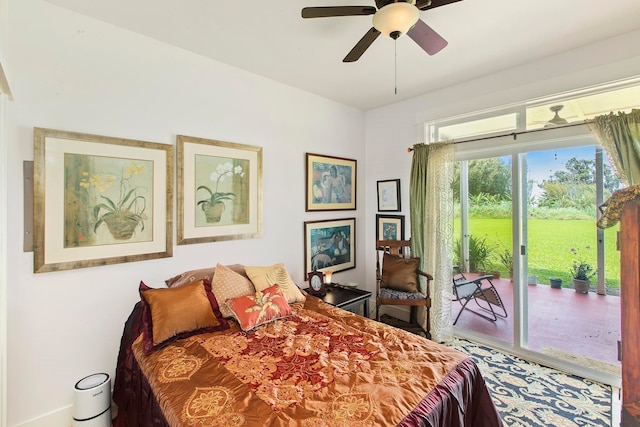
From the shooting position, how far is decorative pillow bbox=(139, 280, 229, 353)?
6.05 feet

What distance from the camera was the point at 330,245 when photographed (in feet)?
Answer: 12.2

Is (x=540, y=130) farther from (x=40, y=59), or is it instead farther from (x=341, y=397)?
(x=40, y=59)

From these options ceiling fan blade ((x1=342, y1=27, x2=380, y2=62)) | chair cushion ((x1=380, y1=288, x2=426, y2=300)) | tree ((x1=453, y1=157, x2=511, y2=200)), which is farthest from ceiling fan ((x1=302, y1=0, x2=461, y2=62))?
chair cushion ((x1=380, y1=288, x2=426, y2=300))

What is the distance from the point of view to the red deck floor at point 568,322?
254 centimetres

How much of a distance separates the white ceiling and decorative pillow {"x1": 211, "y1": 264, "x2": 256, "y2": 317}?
190 centimetres

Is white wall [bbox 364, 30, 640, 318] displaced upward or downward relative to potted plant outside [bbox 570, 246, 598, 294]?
upward

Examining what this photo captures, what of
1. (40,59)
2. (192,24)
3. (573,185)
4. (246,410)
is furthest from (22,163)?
(573,185)

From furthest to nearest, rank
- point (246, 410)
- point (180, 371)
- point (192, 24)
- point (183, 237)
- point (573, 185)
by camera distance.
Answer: point (573, 185) → point (183, 237) → point (192, 24) → point (180, 371) → point (246, 410)

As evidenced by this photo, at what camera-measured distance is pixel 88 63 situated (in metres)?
2.04

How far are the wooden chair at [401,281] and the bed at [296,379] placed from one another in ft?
3.73

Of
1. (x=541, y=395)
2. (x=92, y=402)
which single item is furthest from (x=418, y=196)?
(x=92, y=402)

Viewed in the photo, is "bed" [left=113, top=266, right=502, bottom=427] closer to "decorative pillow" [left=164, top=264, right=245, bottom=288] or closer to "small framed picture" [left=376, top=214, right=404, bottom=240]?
"decorative pillow" [left=164, top=264, right=245, bottom=288]

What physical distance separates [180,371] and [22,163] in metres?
1.65

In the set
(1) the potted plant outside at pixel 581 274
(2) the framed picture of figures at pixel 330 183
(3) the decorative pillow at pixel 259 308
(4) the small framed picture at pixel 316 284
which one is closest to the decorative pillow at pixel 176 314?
(3) the decorative pillow at pixel 259 308
